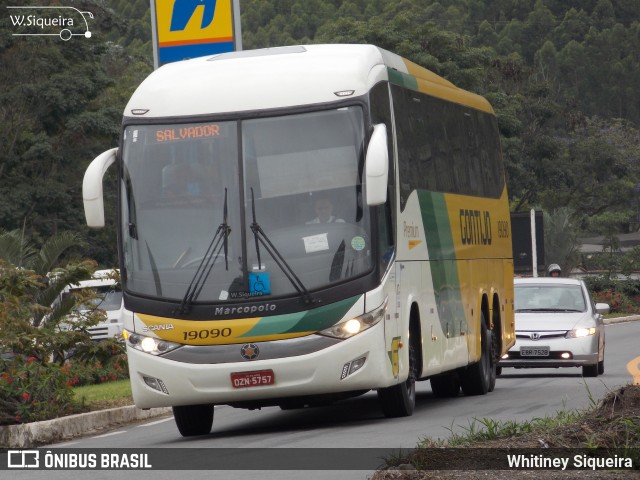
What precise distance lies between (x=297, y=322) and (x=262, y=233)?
3.00 ft

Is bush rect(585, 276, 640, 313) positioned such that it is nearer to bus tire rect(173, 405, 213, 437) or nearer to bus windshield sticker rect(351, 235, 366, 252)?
bus tire rect(173, 405, 213, 437)

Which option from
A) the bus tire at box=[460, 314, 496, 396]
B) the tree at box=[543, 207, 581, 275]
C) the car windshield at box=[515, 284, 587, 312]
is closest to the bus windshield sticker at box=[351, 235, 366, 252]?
the bus tire at box=[460, 314, 496, 396]

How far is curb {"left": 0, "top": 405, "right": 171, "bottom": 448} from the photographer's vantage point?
587 inches

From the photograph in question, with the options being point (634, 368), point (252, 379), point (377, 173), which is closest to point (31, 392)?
point (252, 379)

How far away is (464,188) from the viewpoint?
62.6ft

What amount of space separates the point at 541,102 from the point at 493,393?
165ft

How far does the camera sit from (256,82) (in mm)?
14477

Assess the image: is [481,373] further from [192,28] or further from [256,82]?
[192,28]

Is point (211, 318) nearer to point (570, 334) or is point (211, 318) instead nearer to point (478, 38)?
point (570, 334)

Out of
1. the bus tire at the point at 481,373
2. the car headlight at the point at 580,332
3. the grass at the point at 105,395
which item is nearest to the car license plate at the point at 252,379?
the grass at the point at 105,395

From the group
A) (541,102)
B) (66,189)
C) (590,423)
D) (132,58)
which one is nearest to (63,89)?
(66,189)

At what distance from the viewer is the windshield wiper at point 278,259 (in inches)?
541

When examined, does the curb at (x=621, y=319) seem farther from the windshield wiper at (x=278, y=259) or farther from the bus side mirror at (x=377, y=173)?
the bus side mirror at (x=377, y=173)

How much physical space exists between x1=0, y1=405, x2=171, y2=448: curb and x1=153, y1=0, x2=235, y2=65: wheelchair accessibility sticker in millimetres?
6507
